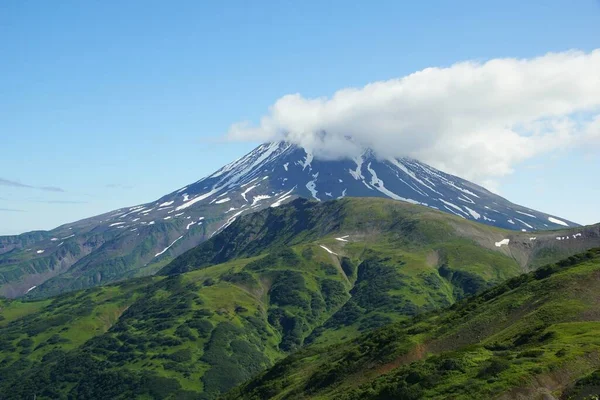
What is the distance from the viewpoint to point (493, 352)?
80000 mm

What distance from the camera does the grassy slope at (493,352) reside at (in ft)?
212

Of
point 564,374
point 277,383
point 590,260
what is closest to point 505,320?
point 590,260

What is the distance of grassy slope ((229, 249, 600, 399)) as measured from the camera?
64562mm

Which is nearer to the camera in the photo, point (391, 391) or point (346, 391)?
point (391, 391)

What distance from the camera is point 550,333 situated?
7881 cm

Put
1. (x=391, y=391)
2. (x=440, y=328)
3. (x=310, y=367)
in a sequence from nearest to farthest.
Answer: (x=391, y=391) < (x=440, y=328) < (x=310, y=367)

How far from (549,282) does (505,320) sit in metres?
13.8

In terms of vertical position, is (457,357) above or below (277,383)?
above

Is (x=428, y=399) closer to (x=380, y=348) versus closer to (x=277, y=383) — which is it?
(x=380, y=348)

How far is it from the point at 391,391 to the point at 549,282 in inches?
1938

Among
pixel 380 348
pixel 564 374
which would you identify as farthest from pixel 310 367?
pixel 564 374

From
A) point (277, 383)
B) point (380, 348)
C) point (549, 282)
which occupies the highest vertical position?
point (549, 282)

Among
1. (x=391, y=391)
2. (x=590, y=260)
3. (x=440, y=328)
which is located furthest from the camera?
(x=590, y=260)

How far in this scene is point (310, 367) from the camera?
143875 millimetres
